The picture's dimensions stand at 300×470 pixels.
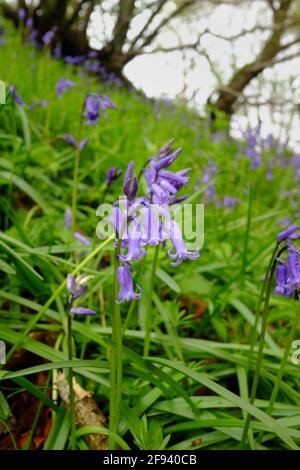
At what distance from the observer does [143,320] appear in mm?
2027

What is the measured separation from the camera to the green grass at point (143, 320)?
1501mm

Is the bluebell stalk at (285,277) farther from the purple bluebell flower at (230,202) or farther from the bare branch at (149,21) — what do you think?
the bare branch at (149,21)

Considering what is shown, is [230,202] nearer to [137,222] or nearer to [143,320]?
[143,320]

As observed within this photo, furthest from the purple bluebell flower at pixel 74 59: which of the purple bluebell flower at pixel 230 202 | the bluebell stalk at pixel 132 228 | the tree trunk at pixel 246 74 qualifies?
the bluebell stalk at pixel 132 228

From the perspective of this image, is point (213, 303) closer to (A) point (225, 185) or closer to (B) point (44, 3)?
(A) point (225, 185)

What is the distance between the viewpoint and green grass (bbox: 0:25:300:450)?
1501 mm

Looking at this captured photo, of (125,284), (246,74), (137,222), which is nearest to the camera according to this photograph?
(137,222)

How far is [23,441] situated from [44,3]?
1096cm

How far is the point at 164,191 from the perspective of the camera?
1.38 meters

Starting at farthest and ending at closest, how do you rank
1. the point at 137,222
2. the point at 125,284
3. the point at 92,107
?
the point at 92,107
the point at 125,284
the point at 137,222

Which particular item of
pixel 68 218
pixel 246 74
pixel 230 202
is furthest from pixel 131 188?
pixel 246 74

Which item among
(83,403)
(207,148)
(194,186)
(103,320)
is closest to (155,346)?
(103,320)

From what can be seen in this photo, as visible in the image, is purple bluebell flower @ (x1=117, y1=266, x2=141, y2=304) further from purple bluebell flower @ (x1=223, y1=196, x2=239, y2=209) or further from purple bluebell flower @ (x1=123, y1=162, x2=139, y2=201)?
purple bluebell flower @ (x1=223, y1=196, x2=239, y2=209)

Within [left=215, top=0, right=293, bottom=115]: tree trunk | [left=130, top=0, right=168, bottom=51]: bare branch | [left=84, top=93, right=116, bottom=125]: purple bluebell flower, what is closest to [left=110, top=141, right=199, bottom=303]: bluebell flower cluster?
[left=84, top=93, right=116, bottom=125]: purple bluebell flower
